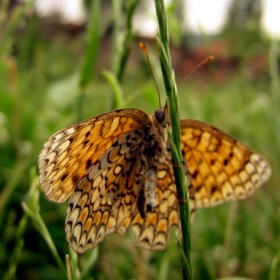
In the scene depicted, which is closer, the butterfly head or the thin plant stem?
the thin plant stem

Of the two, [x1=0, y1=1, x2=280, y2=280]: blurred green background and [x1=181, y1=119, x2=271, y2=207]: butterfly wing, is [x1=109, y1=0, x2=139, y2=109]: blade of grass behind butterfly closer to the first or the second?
[x1=0, y1=1, x2=280, y2=280]: blurred green background

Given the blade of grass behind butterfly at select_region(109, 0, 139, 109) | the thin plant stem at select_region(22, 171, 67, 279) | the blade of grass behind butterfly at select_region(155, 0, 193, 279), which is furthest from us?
the blade of grass behind butterfly at select_region(109, 0, 139, 109)

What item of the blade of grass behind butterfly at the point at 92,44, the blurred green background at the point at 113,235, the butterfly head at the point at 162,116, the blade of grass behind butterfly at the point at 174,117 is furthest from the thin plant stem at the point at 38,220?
the blade of grass behind butterfly at the point at 92,44

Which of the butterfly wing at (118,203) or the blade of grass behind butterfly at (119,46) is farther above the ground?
the blade of grass behind butterfly at (119,46)

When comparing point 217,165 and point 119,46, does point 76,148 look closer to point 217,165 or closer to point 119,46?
point 119,46

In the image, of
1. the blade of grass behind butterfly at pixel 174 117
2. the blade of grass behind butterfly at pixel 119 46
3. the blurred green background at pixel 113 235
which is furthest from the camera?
the blurred green background at pixel 113 235

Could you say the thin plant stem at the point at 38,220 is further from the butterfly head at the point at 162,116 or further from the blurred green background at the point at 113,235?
the butterfly head at the point at 162,116

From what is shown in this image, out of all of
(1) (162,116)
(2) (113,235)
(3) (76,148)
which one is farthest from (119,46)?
(2) (113,235)

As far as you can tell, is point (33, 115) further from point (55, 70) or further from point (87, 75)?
point (55, 70)

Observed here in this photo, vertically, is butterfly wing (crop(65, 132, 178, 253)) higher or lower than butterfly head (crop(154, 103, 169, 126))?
lower

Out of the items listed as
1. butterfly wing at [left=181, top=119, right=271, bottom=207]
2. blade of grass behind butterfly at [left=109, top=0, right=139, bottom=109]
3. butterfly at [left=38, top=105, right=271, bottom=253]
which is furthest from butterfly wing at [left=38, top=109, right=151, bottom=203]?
butterfly wing at [left=181, top=119, right=271, bottom=207]
